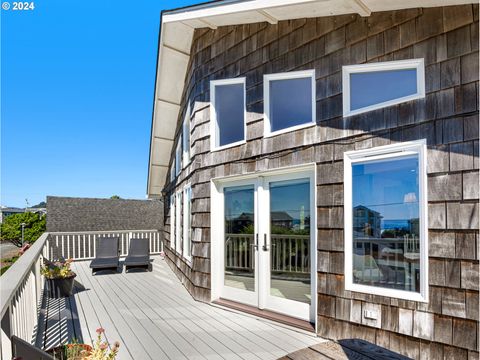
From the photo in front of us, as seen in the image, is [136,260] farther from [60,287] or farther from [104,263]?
[60,287]

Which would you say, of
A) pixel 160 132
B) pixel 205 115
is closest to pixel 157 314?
pixel 205 115

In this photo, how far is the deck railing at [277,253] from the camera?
3752 millimetres

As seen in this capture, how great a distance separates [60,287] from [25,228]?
24.4 meters

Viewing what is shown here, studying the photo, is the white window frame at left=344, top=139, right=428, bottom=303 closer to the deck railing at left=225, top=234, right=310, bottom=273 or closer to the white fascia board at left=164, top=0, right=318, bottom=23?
the deck railing at left=225, top=234, right=310, bottom=273

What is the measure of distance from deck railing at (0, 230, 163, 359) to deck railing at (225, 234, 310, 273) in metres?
2.51

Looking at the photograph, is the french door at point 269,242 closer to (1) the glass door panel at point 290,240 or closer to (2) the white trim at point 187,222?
(1) the glass door panel at point 290,240

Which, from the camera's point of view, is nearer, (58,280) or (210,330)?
(210,330)

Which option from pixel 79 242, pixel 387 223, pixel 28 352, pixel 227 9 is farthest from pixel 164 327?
pixel 79 242

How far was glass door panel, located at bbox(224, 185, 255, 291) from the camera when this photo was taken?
4.29 m

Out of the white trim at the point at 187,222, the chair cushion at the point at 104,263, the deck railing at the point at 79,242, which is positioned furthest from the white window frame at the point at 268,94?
the deck railing at the point at 79,242

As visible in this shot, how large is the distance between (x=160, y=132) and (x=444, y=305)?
7868mm

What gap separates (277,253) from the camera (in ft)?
13.1

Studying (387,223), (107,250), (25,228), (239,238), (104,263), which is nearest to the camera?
(387,223)

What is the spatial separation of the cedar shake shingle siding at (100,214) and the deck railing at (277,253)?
9179mm
